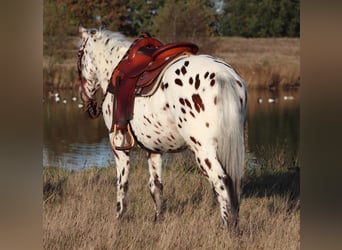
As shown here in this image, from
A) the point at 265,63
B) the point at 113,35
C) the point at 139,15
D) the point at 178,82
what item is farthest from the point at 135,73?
the point at 139,15

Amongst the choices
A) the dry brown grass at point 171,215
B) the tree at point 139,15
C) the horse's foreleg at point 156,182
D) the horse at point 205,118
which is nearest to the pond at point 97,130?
the dry brown grass at point 171,215

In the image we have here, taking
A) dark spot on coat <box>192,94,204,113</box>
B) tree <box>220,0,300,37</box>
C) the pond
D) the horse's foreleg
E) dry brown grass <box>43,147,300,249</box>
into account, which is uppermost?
tree <box>220,0,300,37</box>

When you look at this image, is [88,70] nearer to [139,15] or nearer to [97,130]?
[139,15]

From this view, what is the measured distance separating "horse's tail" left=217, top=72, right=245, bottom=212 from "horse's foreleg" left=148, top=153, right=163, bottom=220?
38.2 inches

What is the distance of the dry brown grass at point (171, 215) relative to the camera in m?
4.09

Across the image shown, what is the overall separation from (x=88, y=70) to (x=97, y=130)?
132 centimetres

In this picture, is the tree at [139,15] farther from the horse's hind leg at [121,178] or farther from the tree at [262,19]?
the horse's hind leg at [121,178]

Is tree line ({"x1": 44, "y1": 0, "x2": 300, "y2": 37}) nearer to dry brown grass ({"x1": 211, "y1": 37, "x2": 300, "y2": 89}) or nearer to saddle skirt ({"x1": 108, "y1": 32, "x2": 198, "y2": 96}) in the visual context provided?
dry brown grass ({"x1": 211, "y1": 37, "x2": 300, "y2": 89})

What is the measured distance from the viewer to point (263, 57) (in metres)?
5.54

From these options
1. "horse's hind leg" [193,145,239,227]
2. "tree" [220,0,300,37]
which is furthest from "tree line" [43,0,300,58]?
"horse's hind leg" [193,145,239,227]

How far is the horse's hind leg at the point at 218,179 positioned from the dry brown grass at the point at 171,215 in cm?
20

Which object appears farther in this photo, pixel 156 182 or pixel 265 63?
pixel 265 63

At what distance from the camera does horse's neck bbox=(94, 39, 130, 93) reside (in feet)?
15.9
